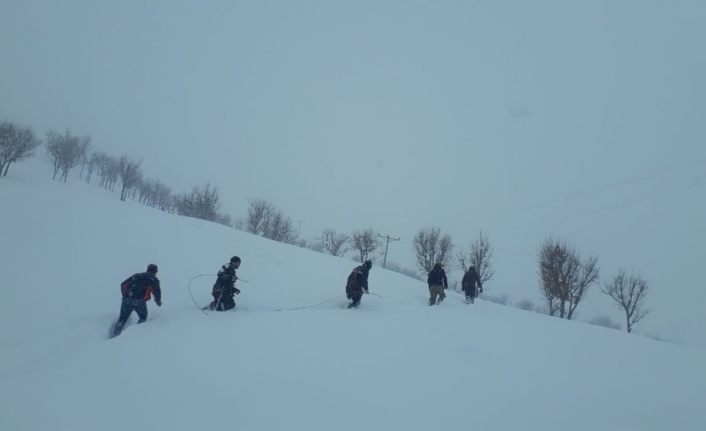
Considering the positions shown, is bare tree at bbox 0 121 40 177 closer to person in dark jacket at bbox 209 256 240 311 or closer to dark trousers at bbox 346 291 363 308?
person in dark jacket at bbox 209 256 240 311

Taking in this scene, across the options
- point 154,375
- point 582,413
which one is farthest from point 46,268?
point 582,413

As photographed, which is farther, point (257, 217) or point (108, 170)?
point (108, 170)

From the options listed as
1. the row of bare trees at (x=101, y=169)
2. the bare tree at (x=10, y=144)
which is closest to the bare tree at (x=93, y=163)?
the row of bare trees at (x=101, y=169)

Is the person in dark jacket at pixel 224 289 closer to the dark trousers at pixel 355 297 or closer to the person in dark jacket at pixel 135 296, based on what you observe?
the person in dark jacket at pixel 135 296

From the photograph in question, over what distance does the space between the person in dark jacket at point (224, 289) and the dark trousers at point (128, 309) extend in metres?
1.78

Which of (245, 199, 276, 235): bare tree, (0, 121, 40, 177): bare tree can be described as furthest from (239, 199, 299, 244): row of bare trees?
(0, 121, 40, 177): bare tree

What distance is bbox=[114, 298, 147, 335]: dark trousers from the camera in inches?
330

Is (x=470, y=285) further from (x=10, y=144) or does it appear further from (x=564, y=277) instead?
(x=10, y=144)

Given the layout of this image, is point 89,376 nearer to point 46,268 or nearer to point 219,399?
point 219,399

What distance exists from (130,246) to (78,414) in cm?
1118

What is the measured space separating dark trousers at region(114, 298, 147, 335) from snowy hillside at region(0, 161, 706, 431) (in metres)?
0.42

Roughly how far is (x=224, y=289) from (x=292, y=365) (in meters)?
4.85

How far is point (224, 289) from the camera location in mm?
9883

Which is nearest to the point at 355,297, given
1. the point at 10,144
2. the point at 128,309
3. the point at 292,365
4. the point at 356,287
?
the point at 356,287
